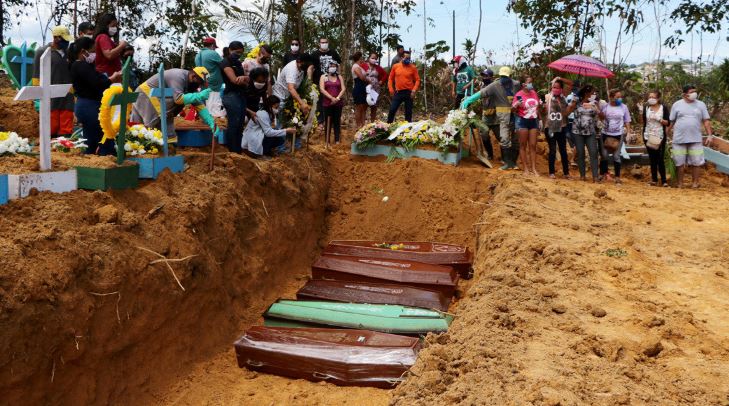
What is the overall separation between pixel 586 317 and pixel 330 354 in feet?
7.08

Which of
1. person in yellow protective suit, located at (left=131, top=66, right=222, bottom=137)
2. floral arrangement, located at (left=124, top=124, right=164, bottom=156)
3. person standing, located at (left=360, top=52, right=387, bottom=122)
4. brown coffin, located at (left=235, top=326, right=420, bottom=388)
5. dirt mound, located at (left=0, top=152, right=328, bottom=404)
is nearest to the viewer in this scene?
dirt mound, located at (left=0, top=152, right=328, bottom=404)

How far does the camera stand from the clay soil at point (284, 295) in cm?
432

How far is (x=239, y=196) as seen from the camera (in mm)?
8031

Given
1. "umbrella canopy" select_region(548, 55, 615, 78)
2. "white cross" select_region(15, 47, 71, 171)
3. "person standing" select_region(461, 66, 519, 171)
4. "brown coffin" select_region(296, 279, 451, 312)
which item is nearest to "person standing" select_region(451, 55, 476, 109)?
"person standing" select_region(461, 66, 519, 171)

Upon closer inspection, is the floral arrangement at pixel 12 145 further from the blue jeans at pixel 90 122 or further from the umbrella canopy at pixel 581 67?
the umbrella canopy at pixel 581 67

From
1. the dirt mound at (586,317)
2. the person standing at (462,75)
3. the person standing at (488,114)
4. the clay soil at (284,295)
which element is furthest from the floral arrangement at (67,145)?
the person standing at (462,75)

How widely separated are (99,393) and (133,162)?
235 cm

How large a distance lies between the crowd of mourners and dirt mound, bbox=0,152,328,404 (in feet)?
2.96

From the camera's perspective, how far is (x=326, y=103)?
11906mm

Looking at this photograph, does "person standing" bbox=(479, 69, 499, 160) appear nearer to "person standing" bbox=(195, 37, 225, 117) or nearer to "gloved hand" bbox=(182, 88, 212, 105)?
"person standing" bbox=(195, 37, 225, 117)

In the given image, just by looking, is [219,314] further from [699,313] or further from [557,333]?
[699,313]

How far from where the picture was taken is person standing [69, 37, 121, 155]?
7.04 metres

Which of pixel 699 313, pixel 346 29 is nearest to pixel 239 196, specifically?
pixel 699 313

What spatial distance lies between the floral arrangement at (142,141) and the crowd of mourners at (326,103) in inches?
11.8
